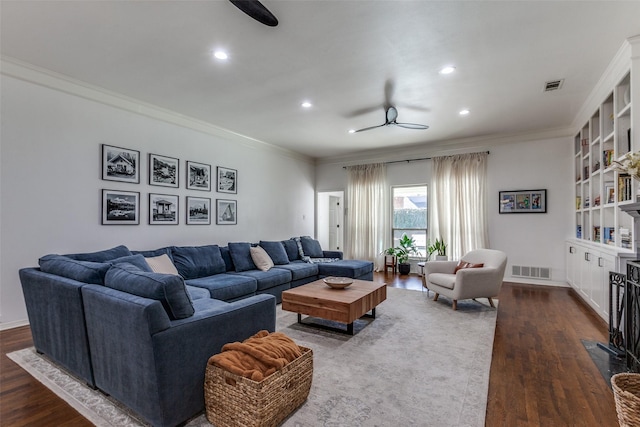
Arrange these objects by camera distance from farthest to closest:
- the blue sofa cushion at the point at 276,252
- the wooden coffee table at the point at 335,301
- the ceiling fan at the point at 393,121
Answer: the blue sofa cushion at the point at 276,252, the ceiling fan at the point at 393,121, the wooden coffee table at the point at 335,301

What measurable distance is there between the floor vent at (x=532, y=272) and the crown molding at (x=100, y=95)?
5.99 m

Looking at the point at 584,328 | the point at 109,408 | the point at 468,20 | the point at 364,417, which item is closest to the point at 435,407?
the point at 364,417

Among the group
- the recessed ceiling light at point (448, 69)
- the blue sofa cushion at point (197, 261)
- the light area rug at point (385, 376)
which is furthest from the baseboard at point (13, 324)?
the recessed ceiling light at point (448, 69)

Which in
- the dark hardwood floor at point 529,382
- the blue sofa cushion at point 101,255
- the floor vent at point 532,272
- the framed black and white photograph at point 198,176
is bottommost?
the dark hardwood floor at point 529,382

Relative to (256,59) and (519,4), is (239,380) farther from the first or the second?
(519,4)

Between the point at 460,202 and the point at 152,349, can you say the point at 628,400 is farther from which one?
the point at 460,202

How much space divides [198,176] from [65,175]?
1.84m

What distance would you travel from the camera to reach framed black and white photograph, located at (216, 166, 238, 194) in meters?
5.55

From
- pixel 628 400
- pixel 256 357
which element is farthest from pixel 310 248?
pixel 628 400

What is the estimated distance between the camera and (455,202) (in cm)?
641

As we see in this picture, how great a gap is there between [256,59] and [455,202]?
5.00m

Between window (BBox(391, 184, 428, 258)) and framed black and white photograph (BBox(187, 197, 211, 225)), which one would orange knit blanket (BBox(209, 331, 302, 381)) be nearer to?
framed black and white photograph (BBox(187, 197, 211, 225))

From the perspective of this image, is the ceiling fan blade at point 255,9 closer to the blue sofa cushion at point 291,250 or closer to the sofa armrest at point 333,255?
the blue sofa cushion at point 291,250

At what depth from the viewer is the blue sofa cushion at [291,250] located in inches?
227
